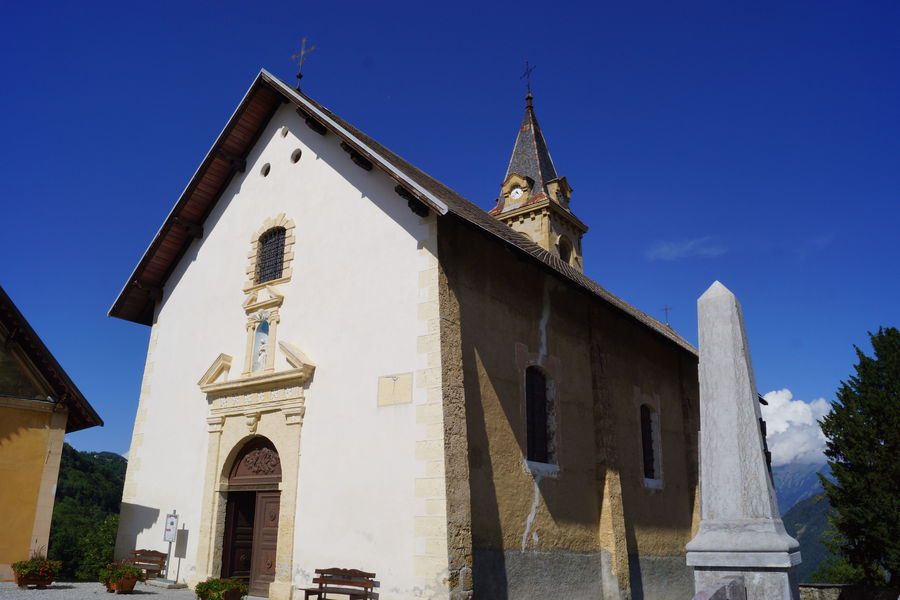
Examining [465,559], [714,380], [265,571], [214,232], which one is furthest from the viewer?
[214,232]

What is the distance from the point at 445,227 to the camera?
11227mm

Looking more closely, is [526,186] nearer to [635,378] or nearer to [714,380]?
[635,378]

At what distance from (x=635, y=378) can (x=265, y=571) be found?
9.31 metres

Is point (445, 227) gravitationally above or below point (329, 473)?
above

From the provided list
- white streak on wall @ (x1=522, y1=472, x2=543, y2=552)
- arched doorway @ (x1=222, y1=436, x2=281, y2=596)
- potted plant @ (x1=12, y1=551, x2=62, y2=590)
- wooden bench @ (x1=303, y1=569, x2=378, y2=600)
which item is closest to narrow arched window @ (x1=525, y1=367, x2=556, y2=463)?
white streak on wall @ (x1=522, y1=472, x2=543, y2=552)

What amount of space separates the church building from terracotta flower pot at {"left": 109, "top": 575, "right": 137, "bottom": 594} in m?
1.17

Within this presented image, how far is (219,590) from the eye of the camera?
10.0 meters

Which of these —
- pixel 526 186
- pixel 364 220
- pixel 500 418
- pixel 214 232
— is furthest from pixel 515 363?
pixel 526 186

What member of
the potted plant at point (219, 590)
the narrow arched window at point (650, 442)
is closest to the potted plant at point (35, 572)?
the potted plant at point (219, 590)

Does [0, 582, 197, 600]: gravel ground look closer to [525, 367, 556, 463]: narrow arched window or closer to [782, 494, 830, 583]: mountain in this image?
[525, 367, 556, 463]: narrow arched window

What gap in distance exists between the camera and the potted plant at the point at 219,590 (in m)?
9.98

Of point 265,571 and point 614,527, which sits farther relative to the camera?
point 614,527

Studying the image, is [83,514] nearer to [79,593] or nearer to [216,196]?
[216,196]

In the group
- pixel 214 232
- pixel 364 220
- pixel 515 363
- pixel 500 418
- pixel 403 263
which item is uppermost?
pixel 214 232
